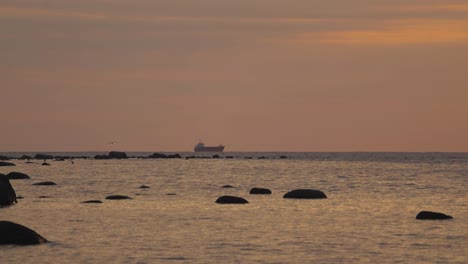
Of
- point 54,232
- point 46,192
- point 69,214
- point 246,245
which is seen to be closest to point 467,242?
point 246,245

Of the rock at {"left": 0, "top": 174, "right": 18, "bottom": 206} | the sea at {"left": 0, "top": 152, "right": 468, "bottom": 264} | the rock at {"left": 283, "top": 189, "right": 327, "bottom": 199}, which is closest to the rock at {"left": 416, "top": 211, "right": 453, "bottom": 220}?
the sea at {"left": 0, "top": 152, "right": 468, "bottom": 264}

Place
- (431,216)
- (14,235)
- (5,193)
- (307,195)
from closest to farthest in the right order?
1. (14,235)
2. (431,216)
3. (5,193)
4. (307,195)

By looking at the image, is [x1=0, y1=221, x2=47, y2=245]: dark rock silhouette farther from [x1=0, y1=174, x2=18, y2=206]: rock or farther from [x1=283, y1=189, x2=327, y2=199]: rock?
[x1=283, y1=189, x2=327, y2=199]: rock

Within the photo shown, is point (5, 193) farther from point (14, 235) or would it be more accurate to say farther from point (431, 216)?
point (431, 216)

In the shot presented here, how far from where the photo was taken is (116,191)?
88.1m

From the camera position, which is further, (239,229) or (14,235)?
(239,229)

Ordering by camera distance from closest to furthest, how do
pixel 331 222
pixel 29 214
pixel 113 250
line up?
pixel 113 250
pixel 331 222
pixel 29 214

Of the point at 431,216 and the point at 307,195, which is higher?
the point at 307,195

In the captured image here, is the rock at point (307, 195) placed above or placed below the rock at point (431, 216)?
above

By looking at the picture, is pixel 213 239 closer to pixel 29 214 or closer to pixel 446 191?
pixel 29 214

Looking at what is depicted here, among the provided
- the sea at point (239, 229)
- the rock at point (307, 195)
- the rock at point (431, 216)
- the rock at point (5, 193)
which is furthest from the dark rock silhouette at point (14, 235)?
the rock at point (307, 195)

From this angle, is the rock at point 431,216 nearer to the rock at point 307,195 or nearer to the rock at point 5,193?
the rock at point 307,195

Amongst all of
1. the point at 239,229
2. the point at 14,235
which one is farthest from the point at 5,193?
the point at 14,235

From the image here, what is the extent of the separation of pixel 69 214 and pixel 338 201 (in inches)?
930
